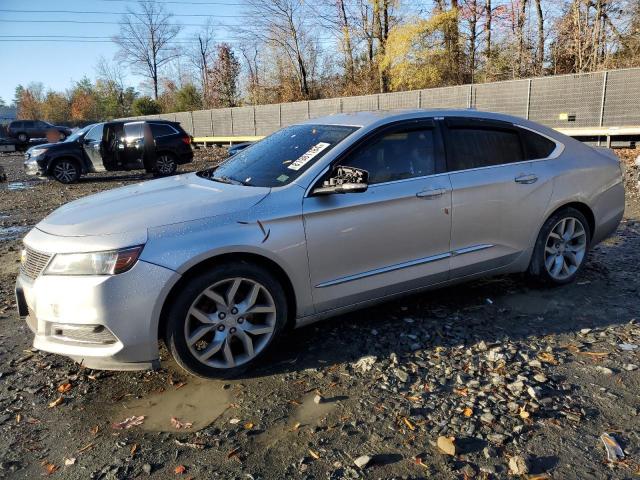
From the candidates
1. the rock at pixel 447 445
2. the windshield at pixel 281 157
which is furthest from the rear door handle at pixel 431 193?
the rock at pixel 447 445

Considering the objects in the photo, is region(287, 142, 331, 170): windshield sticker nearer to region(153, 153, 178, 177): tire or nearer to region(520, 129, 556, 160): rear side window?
region(520, 129, 556, 160): rear side window

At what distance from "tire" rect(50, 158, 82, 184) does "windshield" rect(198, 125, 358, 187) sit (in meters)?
11.7

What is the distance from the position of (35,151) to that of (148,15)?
5281cm

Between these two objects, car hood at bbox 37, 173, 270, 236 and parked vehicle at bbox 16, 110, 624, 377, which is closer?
parked vehicle at bbox 16, 110, 624, 377

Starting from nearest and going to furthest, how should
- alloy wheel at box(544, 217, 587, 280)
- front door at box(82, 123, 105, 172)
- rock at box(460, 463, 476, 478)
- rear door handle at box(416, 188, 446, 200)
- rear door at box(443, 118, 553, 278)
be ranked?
rock at box(460, 463, 476, 478) < rear door handle at box(416, 188, 446, 200) < rear door at box(443, 118, 553, 278) < alloy wheel at box(544, 217, 587, 280) < front door at box(82, 123, 105, 172)

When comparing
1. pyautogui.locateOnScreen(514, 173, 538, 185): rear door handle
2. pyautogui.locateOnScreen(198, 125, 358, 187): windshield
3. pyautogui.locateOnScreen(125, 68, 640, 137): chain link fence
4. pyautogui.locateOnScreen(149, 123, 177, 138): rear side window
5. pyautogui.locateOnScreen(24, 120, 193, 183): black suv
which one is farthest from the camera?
pyautogui.locateOnScreen(149, 123, 177, 138): rear side window

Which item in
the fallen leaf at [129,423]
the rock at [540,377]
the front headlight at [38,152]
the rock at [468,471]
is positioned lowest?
the fallen leaf at [129,423]

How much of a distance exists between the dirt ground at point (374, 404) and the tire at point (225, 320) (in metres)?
0.15

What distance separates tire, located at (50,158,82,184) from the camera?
1415 cm

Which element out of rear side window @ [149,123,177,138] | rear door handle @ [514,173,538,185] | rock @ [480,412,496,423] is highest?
rear side window @ [149,123,177,138]

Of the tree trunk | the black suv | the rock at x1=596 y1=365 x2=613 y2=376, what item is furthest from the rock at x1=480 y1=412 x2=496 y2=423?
the tree trunk

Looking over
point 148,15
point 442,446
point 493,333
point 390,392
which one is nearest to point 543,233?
point 493,333

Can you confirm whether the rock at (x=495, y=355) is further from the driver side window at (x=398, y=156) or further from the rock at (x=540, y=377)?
the driver side window at (x=398, y=156)

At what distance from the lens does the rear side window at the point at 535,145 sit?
4.39 m
